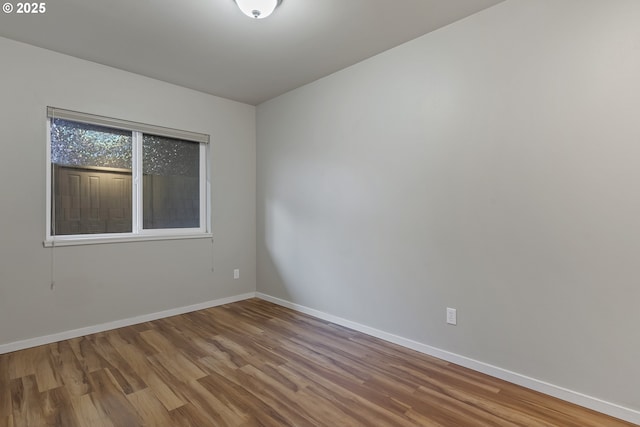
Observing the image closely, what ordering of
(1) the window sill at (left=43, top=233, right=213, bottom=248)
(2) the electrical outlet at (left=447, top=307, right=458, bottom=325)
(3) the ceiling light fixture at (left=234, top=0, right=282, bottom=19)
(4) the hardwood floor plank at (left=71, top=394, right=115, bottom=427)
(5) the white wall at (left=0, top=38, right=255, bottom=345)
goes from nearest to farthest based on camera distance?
(4) the hardwood floor plank at (left=71, top=394, right=115, bottom=427) → (3) the ceiling light fixture at (left=234, top=0, right=282, bottom=19) → (2) the electrical outlet at (left=447, top=307, right=458, bottom=325) → (5) the white wall at (left=0, top=38, right=255, bottom=345) → (1) the window sill at (left=43, top=233, right=213, bottom=248)

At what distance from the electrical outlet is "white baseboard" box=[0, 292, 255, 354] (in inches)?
103

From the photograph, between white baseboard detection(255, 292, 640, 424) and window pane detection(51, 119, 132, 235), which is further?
window pane detection(51, 119, 132, 235)

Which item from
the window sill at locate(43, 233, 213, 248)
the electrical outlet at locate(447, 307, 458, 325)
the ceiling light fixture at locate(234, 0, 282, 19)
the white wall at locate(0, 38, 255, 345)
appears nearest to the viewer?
the ceiling light fixture at locate(234, 0, 282, 19)

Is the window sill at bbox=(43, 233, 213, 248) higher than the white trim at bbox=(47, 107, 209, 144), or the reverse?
the white trim at bbox=(47, 107, 209, 144)

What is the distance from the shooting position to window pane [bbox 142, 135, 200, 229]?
3.45 m

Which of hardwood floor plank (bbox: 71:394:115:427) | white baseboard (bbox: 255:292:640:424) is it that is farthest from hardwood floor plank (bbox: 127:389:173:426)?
white baseboard (bbox: 255:292:640:424)

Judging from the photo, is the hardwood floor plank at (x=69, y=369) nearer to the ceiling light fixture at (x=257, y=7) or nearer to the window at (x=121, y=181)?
the window at (x=121, y=181)

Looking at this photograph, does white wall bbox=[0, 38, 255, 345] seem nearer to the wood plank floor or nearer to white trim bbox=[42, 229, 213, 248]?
white trim bbox=[42, 229, 213, 248]

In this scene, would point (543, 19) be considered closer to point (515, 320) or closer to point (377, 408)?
point (515, 320)

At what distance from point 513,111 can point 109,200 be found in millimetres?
3619

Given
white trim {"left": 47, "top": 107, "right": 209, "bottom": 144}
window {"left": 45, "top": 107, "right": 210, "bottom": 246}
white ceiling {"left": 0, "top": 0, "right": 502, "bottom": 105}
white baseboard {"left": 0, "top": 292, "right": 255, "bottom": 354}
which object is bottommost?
white baseboard {"left": 0, "top": 292, "right": 255, "bottom": 354}

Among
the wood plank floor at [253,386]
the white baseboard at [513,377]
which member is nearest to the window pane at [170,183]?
the wood plank floor at [253,386]

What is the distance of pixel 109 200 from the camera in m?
3.18

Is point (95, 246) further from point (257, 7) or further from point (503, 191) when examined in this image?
point (503, 191)
